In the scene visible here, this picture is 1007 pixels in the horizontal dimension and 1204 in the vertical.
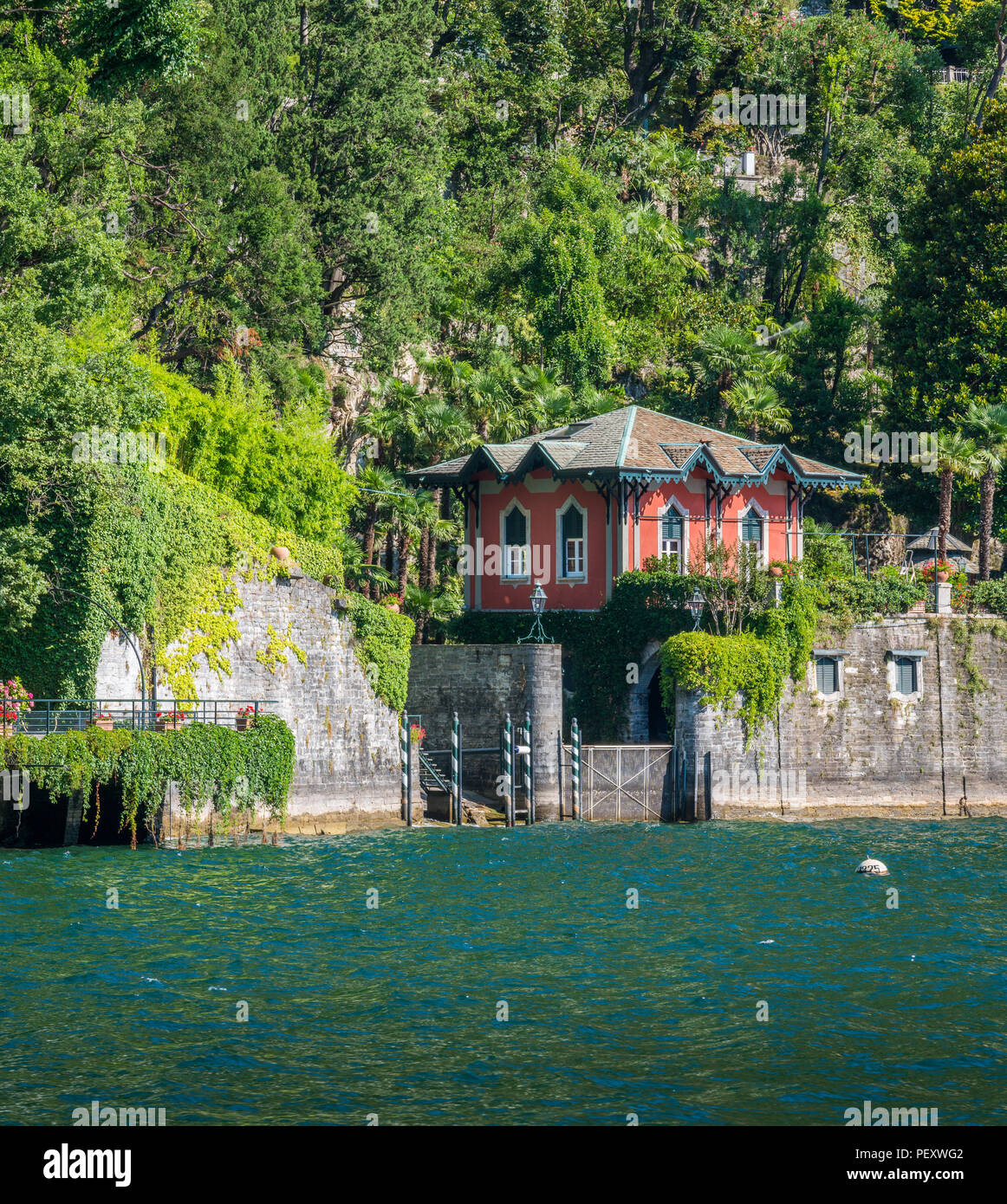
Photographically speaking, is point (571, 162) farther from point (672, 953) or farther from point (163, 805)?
point (672, 953)

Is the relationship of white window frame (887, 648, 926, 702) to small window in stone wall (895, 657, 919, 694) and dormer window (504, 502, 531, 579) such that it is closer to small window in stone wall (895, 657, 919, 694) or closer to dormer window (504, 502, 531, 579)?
small window in stone wall (895, 657, 919, 694)

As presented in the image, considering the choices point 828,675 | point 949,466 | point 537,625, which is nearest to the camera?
point 828,675

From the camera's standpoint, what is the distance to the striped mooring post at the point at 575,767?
1649 inches

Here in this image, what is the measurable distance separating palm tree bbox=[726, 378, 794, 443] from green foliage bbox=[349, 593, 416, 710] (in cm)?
2059

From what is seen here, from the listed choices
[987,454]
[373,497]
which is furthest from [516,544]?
[987,454]

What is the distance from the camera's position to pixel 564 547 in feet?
157

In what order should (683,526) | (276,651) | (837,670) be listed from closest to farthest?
(276,651), (837,670), (683,526)

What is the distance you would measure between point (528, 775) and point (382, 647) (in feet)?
16.6

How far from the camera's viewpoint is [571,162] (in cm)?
6494

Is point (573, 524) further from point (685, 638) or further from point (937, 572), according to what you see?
point (937, 572)

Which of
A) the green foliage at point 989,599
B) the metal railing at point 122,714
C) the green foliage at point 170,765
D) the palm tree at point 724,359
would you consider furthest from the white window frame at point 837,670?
the palm tree at point 724,359
